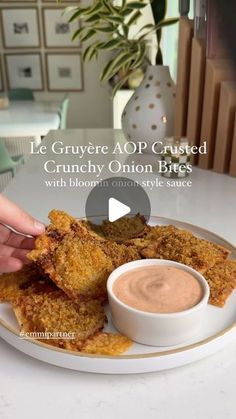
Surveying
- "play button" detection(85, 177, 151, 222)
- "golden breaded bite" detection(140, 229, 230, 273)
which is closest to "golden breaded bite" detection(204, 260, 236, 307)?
"golden breaded bite" detection(140, 229, 230, 273)

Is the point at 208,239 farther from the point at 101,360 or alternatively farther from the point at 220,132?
the point at 220,132

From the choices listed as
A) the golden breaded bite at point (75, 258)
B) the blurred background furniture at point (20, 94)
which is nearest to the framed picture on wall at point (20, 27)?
the blurred background furniture at point (20, 94)

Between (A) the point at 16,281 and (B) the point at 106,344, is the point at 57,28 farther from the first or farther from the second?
(B) the point at 106,344

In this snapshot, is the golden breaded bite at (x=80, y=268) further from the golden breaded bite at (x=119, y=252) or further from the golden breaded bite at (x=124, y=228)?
the golden breaded bite at (x=124, y=228)

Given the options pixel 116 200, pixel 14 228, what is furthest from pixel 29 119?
pixel 14 228

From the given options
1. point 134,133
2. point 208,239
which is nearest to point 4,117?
point 134,133

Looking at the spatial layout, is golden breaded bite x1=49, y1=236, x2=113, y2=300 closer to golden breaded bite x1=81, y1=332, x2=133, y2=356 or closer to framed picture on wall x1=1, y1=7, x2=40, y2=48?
golden breaded bite x1=81, y1=332, x2=133, y2=356
